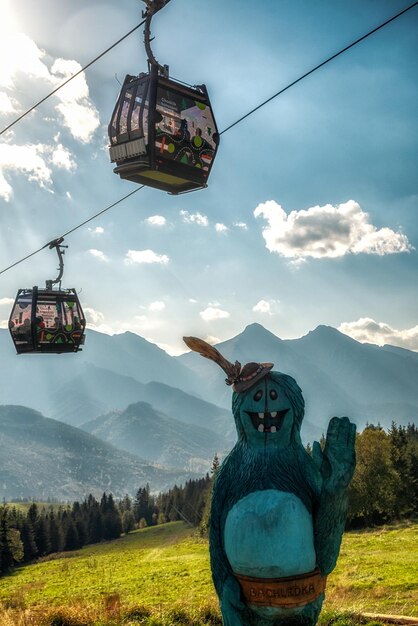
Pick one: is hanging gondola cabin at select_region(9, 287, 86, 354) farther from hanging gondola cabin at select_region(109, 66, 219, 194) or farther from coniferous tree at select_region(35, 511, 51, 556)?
coniferous tree at select_region(35, 511, 51, 556)

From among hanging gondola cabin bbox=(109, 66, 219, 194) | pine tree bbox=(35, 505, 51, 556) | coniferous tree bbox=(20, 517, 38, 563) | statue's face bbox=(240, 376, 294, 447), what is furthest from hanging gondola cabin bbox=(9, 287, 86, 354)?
pine tree bbox=(35, 505, 51, 556)

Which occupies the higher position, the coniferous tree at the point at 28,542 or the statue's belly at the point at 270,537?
the statue's belly at the point at 270,537

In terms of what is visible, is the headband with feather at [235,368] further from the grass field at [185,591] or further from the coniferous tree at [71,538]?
the coniferous tree at [71,538]

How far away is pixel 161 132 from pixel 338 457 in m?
4.78

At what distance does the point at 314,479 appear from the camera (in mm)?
5973

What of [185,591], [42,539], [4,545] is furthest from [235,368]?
[42,539]

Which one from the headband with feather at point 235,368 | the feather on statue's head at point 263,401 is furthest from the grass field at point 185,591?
the headband with feather at point 235,368

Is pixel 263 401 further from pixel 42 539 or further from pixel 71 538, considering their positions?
pixel 71 538

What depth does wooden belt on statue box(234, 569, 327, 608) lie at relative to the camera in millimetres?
5492

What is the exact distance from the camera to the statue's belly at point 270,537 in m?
5.43

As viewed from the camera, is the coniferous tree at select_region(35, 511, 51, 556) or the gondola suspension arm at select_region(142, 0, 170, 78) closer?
the gondola suspension arm at select_region(142, 0, 170, 78)

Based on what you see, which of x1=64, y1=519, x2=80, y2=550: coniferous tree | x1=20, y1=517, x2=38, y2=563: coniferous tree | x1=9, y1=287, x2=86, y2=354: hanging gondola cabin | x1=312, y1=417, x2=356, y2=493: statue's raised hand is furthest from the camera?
x1=64, y1=519, x2=80, y2=550: coniferous tree

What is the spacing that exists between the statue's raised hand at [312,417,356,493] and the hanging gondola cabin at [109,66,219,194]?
168 inches

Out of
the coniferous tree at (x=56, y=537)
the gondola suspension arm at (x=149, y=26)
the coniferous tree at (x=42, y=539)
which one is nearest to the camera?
the gondola suspension arm at (x=149, y=26)
